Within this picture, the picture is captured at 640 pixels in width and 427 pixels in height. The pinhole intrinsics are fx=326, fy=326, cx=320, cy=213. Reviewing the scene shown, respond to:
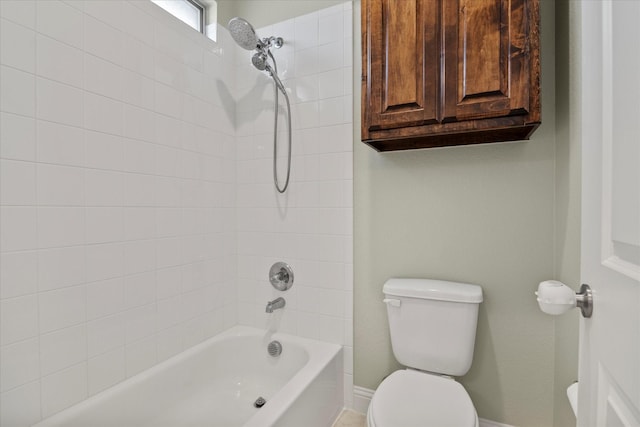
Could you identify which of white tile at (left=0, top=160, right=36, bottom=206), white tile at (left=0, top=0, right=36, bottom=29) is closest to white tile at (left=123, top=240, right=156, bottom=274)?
white tile at (left=0, top=160, right=36, bottom=206)

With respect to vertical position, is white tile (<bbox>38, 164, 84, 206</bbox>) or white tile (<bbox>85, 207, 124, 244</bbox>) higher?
white tile (<bbox>38, 164, 84, 206</bbox>)

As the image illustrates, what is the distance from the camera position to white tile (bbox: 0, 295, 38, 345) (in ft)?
3.42

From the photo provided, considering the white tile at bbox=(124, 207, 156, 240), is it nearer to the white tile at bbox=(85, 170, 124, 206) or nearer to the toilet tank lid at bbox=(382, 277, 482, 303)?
the white tile at bbox=(85, 170, 124, 206)

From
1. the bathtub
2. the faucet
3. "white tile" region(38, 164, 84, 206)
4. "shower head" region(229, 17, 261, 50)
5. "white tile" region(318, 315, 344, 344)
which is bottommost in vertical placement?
the bathtub

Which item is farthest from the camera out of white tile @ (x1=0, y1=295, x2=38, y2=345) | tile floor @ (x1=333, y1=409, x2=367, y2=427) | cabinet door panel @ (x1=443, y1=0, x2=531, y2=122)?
tile floor @ (x1=333, y1=409, x2=367, y2=427)

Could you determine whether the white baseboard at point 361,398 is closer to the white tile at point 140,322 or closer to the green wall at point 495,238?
the green wall at point 495,238

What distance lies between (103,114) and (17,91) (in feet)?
0.90

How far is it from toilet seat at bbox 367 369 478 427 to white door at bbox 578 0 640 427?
0.61 m

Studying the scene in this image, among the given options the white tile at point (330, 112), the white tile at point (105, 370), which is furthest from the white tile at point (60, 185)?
the white tile at point (330, 112)

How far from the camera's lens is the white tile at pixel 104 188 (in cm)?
128

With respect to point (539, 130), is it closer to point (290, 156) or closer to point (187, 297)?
point (290, 156)

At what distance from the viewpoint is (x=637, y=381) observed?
0.44 m

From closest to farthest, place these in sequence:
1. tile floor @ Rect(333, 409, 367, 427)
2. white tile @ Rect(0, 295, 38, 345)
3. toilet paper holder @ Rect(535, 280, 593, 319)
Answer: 1. toilet paper holder @ Rect(535, 280, 593, 319)
2. white tile @ Rect(0, 295, 38, 345)
3. tile floor @ Rect(333, 409, 367, 427)

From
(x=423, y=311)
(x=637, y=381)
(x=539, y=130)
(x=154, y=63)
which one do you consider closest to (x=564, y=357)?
(x=423, y=311)
